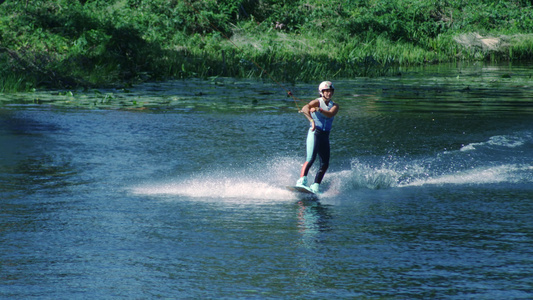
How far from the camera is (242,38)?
37.0m

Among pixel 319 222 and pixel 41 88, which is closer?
pixel 319 222

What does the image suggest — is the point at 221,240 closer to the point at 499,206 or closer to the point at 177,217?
the point at 177,217

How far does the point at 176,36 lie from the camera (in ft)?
117

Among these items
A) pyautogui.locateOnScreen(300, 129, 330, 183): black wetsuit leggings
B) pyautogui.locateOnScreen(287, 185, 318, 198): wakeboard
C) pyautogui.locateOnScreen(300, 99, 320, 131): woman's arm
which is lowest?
pyautogui.locateOnScreen(287, 185, 318, 198): wakeboard

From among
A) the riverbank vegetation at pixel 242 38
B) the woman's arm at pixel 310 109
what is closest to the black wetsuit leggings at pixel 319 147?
the woman's arm at pixel 310 109

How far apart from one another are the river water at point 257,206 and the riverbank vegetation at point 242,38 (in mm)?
7943

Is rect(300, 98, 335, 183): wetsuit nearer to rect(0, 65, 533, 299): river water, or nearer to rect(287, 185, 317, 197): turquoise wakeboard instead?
rect(287, 185, 317, 197): turquoise wakeboard

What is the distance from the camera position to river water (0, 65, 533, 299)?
6.06 metres

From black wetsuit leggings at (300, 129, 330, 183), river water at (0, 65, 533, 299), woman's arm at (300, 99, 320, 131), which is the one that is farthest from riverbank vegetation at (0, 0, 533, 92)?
woman's arm at (300, 99, 320, 131)

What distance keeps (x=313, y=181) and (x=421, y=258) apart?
440cm

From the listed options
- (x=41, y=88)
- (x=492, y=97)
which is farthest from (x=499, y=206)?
(x=41, y=88)

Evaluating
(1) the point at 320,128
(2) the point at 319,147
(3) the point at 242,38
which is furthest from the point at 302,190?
(3) the point at 242,38

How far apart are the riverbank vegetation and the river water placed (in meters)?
7.94

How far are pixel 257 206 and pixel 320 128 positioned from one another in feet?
5.73
